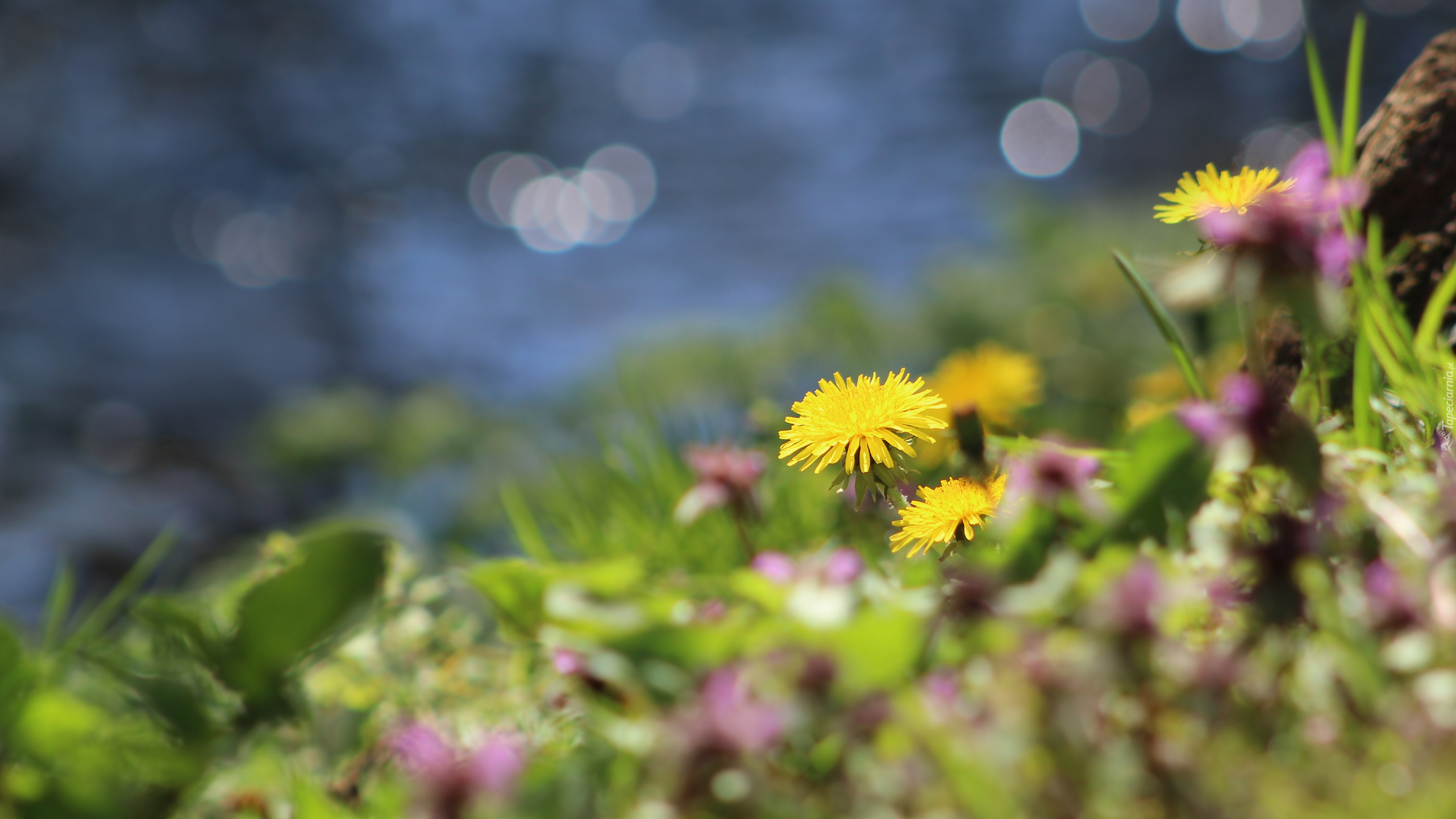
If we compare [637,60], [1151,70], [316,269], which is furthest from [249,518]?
[1151,70]

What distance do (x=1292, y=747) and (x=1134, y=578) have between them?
0.31 feet

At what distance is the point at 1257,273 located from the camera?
0.39 m

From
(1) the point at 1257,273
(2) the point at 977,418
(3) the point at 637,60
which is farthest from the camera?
(3) the point at 637,60

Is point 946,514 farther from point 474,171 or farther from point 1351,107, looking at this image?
point 474,171

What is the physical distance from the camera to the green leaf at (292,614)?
521mm

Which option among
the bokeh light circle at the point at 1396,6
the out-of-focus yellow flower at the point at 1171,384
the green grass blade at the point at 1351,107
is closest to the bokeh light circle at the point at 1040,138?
the bokeh light circle at the point at 1396,6

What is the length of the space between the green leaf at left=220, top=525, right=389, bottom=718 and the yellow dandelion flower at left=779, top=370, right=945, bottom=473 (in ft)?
0.95

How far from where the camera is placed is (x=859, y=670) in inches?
13.0

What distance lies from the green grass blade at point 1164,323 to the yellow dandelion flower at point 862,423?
0.43 ft

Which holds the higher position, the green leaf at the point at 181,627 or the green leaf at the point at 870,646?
the green leaf at the point at 870,646

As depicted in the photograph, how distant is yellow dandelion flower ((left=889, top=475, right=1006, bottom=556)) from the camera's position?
0.44 m

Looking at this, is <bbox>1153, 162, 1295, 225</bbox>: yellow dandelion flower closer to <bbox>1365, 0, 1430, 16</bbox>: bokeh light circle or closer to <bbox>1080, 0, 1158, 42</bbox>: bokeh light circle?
<bbox>1365, 0, 1430, 16</bbox>: bokeh light circle

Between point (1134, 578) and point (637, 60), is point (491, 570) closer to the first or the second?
point (1134, 578)

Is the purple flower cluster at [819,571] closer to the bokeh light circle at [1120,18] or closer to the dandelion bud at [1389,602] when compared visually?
the dandelion bud at [1389,602]
